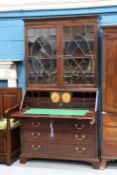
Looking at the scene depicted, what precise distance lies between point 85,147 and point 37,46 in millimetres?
1475

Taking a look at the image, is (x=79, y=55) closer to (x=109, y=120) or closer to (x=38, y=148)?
(x=109, y=120)

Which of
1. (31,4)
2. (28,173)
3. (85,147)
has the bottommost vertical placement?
(28,173)

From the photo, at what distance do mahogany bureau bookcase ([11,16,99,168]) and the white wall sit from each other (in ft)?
Answer: 1.37

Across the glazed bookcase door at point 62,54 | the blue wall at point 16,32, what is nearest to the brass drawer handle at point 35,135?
the glazed bookcase door at point 62,54

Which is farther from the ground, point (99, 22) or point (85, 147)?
point (99, 22)

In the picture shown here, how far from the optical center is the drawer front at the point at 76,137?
4.21m

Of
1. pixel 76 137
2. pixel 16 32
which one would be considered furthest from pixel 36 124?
pixel 16 32

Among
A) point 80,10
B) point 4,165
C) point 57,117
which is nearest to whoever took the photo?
point 57,117

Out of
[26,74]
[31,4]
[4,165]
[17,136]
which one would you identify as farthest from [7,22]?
[4,165]

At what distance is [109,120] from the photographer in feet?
13.6

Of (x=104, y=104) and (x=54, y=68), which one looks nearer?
(x=104, y=104)

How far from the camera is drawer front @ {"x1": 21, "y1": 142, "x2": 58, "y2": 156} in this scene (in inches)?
170

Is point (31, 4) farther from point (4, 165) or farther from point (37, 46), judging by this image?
point (4, 165)

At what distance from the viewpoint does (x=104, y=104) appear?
4176 millimetres
